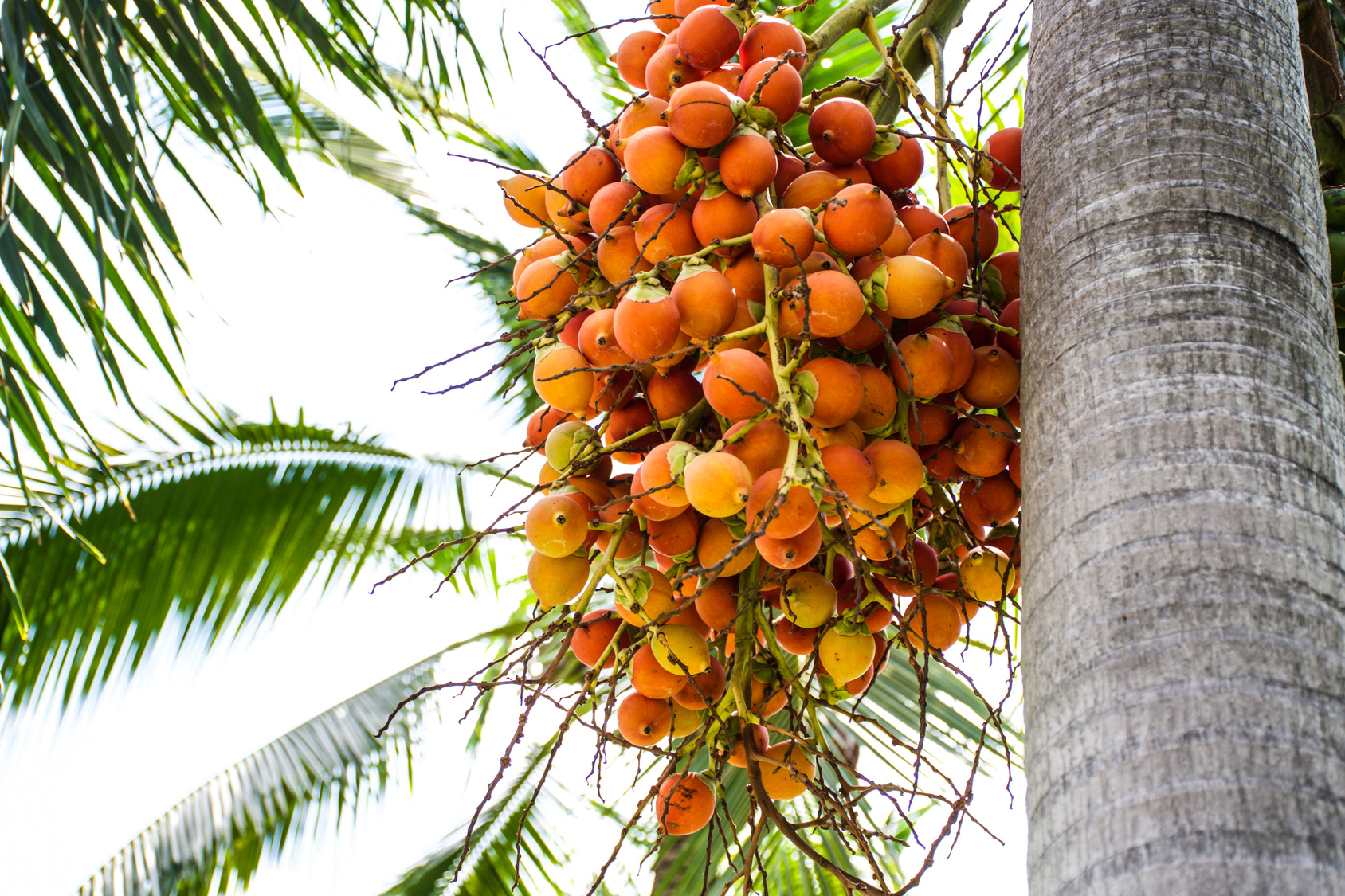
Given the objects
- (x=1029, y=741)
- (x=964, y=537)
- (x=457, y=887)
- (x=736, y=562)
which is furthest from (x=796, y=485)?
(x=457, y=887)

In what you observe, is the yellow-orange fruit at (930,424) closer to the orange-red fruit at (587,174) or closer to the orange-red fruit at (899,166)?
the orange-red fruit at (899,166)

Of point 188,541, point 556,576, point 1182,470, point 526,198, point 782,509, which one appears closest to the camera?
point 1182,470

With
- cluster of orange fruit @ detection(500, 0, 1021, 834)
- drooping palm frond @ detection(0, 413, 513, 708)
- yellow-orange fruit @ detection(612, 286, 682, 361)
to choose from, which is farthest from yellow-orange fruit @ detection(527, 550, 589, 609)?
drooping palm frond @ detection(0, 413, 513, 708)

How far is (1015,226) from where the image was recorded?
55.2 inches

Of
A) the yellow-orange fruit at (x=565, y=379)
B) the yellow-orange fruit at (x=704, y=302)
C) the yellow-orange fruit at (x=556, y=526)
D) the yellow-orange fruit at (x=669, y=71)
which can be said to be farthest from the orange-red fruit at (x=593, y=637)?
the yellow-orange fruit at (x=669, y=71)

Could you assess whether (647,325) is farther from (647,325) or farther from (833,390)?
(833,390)

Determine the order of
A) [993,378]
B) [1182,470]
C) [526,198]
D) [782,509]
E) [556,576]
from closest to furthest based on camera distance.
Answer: [1182,470] < [782,509] < [993,378] < [556,576] < [526,198]

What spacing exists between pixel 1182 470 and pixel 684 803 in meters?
0.61

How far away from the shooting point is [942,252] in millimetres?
917

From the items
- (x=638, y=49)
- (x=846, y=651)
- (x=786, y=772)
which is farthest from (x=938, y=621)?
(x=638, y=49)

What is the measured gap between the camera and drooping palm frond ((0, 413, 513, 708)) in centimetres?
248

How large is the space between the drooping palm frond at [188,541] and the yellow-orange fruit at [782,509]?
189 centimetres

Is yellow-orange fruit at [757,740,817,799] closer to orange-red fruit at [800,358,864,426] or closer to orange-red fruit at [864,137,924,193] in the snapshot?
orange-red fruit at [800,358,864,426]

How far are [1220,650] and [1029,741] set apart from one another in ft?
0.44
